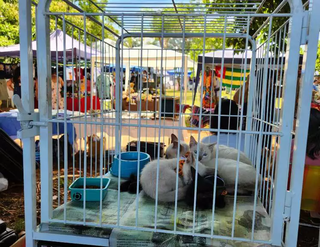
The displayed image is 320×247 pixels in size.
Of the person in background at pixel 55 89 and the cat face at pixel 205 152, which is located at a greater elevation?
the person in background at pixel 55 89

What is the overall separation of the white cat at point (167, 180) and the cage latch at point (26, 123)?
0.66m

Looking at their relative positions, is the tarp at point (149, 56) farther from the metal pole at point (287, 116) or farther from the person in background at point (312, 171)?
the person in background at point (312, 171)

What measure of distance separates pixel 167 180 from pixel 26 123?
0.76m

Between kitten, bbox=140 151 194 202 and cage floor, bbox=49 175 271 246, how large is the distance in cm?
5

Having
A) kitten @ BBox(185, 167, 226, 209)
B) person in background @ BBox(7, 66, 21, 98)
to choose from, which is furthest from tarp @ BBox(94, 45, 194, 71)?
person in background @ BBox(7, 66, 21, 98)

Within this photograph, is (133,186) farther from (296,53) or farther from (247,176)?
(296,53)

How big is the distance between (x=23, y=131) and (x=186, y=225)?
32.1 inches

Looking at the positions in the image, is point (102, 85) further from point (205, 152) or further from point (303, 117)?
point (303, 117)

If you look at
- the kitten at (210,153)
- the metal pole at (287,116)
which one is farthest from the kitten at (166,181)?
the metal pole at (287,116)

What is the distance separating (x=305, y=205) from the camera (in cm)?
232

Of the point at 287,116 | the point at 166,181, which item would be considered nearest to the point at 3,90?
the point at 166,181

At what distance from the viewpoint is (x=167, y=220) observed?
1229 millimetres

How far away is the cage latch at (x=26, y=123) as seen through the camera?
1.06m

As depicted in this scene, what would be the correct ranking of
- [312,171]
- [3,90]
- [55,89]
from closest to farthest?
[312,171]
[55,89]
[3,90]
